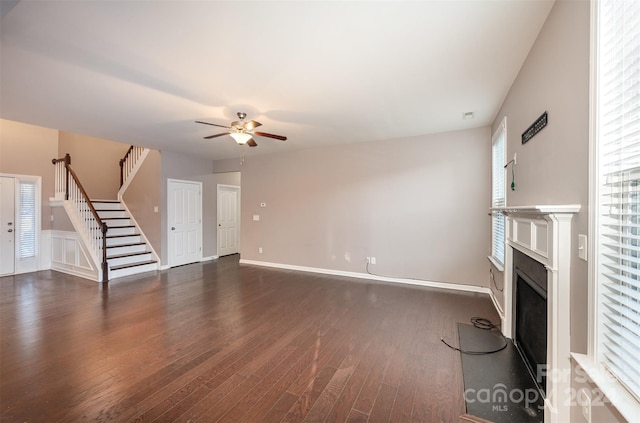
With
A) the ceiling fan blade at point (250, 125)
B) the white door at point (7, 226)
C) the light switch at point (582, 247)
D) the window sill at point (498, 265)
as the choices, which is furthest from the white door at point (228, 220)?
the light switch at point (582, 247)

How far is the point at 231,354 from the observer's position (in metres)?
2.46

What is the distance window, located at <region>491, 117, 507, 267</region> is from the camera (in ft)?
10.8

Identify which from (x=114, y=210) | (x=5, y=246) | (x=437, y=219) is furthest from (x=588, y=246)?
(x=5, y=246)

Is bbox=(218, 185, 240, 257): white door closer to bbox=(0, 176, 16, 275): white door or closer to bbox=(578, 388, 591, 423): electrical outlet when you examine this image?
bbox=(0, 176, 16, 275): white door

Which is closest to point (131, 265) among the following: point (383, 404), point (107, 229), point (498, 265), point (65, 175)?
point (107, 229)

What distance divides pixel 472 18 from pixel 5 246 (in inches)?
332

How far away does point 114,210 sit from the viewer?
6.24 m

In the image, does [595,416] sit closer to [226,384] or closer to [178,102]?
[226,384]

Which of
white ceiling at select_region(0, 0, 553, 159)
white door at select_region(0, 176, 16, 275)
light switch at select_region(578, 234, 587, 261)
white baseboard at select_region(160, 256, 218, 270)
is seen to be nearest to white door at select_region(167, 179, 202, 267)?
white baseboard at select_region(160, 256, 218, 270)

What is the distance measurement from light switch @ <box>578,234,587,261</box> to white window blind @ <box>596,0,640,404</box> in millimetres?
108

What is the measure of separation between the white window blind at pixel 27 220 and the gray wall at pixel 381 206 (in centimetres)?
444

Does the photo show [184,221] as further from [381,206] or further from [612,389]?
[612,389]

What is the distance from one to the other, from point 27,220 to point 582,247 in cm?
872

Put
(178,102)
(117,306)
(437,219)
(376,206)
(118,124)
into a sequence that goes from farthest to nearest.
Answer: (376,206) → (437,219) → (118,124) → (117,306) → (178,102)
